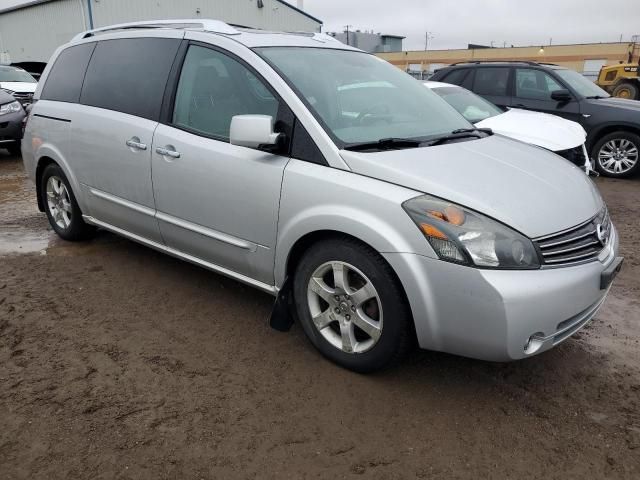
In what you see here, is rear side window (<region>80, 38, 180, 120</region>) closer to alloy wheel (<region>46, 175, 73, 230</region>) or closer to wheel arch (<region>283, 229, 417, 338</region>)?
alloy wheel (<region>46, 175, 73, 230</region>)

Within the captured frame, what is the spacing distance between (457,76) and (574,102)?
1.91 meters

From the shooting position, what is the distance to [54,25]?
28172 millimetres

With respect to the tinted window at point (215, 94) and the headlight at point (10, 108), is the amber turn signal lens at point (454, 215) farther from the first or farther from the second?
the headlight at point (10, 108)

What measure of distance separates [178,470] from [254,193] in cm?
146

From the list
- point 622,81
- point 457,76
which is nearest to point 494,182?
point 457,76

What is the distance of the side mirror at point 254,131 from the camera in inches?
112

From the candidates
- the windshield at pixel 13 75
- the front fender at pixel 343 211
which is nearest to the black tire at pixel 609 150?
the front fender at pixel 343 211

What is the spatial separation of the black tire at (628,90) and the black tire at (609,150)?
30.9 ft

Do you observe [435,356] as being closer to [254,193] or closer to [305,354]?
[305,354]

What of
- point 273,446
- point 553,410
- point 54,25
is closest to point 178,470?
point 273,446

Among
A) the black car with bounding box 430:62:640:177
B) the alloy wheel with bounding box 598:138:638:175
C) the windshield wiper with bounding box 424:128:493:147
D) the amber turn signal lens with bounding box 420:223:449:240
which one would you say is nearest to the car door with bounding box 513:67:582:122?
the black car with bounding box 430:62:640:177

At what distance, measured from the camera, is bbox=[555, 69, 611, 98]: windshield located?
8445 mm

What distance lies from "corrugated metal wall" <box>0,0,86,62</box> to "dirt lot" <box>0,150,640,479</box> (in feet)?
88.0

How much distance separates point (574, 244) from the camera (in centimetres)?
260
